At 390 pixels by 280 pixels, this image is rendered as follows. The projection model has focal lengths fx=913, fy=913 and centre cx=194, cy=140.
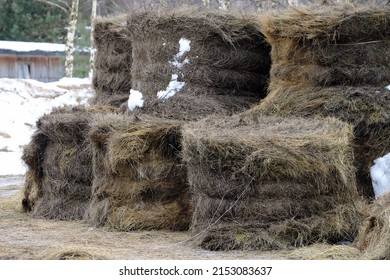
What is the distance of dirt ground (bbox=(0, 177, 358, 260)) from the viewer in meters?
7.45

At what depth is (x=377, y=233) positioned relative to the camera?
704 centimetres

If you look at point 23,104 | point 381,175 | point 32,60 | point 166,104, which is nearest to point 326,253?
point 381,175

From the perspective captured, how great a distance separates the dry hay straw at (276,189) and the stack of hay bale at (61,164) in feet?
8.61

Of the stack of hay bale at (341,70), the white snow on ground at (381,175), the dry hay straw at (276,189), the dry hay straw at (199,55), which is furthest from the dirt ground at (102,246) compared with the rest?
the stack of hay bale at (341,70)

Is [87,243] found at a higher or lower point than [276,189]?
lower

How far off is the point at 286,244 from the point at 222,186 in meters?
0.79

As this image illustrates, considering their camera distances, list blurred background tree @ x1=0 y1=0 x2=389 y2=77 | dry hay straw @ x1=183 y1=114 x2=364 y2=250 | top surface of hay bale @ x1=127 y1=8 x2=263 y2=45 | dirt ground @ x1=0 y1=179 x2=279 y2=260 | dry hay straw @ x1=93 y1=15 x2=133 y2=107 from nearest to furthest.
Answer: dirt ground @ x1=0 y1=179 x2=279 y2=260 → dry hay straw @ x1=183 y1=114 x2=364 y2=250 → top surface of hay bale @ x1=127 y1=8 x2=263 y2=45 → dry hay straw @ x1=93 y1=15 x2=133 y2=107 → blurred background tree @ x1=0 y1=0 x2=389 y2=77

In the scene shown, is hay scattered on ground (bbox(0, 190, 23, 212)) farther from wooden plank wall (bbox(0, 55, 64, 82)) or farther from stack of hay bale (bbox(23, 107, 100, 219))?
wooden plank wall (bbox(0, 55, 64, 82))

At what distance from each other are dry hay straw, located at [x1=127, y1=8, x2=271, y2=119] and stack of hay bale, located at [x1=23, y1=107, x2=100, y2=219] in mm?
909

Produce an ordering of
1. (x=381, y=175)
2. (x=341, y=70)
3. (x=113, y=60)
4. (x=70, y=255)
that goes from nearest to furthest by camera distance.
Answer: (x=70, y=255) < (x=381, y=175) < (x=341, y=70) < (x=113, y=60)

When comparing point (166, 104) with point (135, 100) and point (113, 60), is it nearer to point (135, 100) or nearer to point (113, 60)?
point (135, 100)

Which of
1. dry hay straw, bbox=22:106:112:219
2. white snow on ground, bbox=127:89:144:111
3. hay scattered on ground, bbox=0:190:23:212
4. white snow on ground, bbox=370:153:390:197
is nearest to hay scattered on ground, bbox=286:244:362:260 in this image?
white snow on ground, bbox=370:153:390:197

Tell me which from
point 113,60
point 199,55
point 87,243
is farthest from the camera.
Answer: point 113,60

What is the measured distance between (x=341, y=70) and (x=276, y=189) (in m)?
2.02
